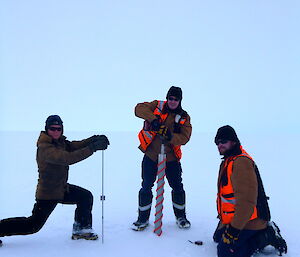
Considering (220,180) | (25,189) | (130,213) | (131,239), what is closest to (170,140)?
(220,180)

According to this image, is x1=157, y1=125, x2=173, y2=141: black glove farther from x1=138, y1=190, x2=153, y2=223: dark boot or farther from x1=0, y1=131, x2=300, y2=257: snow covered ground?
x1=0, y1=131, x2=300, y2=257: snow covered ground

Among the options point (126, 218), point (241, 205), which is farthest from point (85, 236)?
point (241, 205)

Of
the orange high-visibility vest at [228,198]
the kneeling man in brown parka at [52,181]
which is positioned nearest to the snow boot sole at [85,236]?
the kneeling man in brown parka at [52,181]

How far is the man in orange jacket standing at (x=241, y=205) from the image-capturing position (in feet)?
11.1

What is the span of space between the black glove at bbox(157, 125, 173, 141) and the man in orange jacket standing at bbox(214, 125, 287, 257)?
1.00 meters

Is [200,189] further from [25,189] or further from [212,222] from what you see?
[25,189]

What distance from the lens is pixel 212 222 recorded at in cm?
537

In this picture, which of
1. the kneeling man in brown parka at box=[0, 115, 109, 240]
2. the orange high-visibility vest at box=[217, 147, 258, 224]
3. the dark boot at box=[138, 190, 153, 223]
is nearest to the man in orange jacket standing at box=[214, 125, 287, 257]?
the orange high-visibility vest at box=[217, 147, 258, 224]

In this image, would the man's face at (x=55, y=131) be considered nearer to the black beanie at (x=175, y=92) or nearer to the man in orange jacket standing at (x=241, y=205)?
the black beanie at (x=175, y=92)

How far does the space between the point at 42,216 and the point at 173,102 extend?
8.52 feet

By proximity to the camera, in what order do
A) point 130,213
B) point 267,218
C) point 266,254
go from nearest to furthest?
1. point 267,218
2. point 266,254
3. point 130,213

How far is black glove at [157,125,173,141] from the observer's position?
4621 millimetres

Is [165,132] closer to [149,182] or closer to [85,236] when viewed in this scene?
[149,182]

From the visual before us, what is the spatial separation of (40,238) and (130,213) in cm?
189
